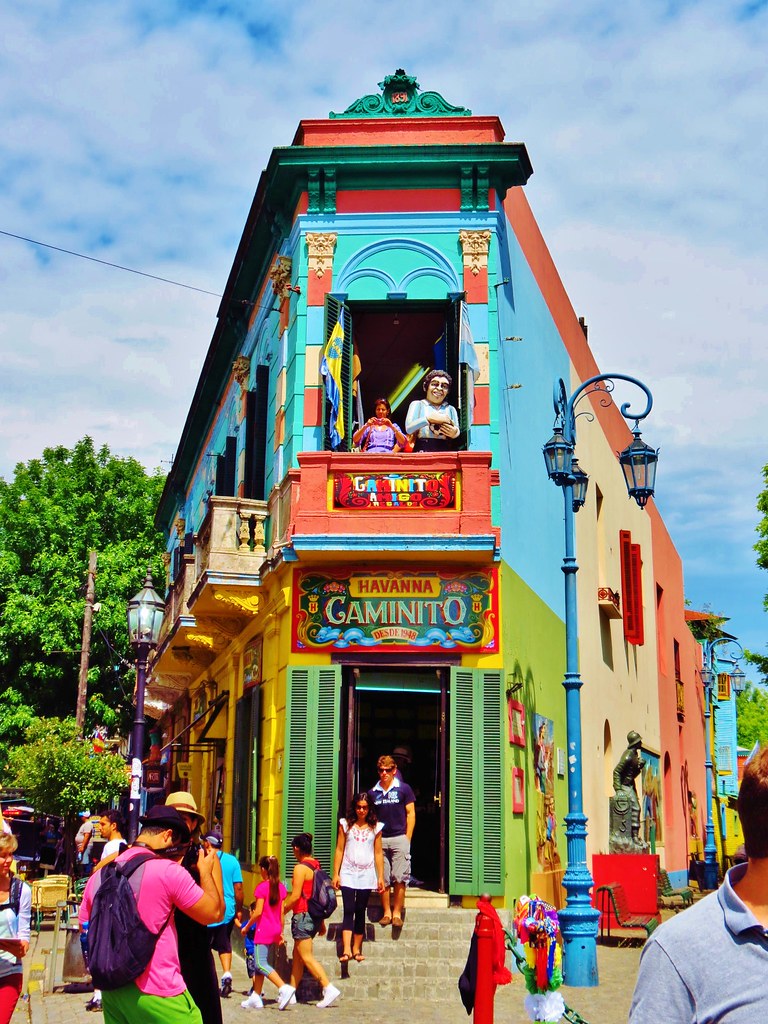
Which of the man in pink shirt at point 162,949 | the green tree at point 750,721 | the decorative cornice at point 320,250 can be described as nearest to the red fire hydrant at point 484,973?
the man in pink shirt at point 162,949

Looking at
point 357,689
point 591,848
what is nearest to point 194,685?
point 591,848

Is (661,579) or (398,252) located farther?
(661,579)

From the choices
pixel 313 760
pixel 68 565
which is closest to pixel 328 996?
pixel 313 760

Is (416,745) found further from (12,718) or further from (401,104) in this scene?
(12,718)

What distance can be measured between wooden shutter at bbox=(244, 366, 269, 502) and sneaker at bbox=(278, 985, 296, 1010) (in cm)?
753

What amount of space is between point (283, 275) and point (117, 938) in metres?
12.0

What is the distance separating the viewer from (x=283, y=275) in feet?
52.8

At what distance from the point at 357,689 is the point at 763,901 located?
38.1ft

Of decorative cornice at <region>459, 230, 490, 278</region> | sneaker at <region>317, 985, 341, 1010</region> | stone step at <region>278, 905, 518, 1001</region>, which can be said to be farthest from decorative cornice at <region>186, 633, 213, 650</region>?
sneaker at <region>317, 985, 341, 1010</region>

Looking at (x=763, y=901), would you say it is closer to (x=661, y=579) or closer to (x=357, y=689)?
(x=357, y=689)

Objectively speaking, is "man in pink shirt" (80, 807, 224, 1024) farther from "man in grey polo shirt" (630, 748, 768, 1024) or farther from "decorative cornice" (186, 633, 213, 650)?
"decorative cornice" (186, 633, 213, 650)

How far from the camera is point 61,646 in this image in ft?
109

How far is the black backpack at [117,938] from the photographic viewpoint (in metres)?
5.14

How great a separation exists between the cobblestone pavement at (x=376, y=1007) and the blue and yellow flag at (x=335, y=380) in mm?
5992
